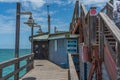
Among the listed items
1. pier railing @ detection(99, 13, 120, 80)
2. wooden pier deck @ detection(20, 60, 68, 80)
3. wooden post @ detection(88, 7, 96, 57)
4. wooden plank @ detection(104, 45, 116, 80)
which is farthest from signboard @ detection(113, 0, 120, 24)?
wooden pier deck @ detection(20, 60, 68, 80)

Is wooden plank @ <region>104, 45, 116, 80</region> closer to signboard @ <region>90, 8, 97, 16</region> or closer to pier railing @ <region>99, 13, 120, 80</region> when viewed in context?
pier railing @ <region>99, 13, 120, 80</region>

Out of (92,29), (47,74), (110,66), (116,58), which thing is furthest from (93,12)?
(47,74)

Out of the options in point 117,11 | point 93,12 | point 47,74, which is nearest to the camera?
point 117,11

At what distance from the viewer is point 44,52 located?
22844 mm

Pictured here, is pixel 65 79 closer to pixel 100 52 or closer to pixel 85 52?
pixel 85 52

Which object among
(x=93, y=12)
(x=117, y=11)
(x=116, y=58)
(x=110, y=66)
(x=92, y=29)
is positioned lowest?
(x=110, y=66)

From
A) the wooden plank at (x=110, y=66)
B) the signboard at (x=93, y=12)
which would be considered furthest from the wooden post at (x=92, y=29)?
the wooden plank at (x=110, y=66)

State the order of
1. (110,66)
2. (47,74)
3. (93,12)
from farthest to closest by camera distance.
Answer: (47,74) → (93,12) → (110,66)

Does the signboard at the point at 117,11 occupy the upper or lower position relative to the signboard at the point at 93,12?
lower

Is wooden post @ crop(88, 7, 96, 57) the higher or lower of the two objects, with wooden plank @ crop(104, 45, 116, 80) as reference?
higher

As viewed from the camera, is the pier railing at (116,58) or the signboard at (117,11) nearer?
the pier railing at (116,58)

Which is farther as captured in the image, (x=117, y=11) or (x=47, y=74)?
(x=47, y=74)

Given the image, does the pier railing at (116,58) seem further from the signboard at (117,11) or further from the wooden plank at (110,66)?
the signboard at (117,11)

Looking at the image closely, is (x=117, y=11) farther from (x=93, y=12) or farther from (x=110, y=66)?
(x=93, y=12)
